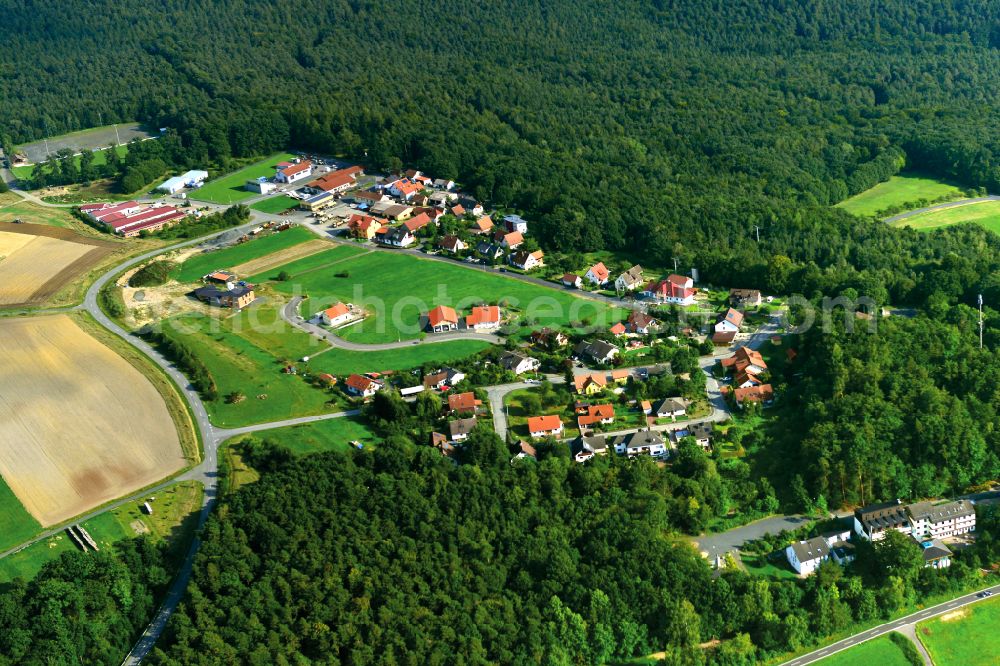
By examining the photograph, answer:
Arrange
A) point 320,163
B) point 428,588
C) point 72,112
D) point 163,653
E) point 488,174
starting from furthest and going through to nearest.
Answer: point 72,112
point 320,163
point 488,174
point 428,588
point 163,653

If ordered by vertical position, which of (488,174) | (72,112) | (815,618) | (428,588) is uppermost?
(72,112)

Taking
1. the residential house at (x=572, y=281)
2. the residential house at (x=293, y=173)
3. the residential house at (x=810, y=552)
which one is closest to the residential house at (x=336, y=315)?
the residential house at (x=572, y=281)

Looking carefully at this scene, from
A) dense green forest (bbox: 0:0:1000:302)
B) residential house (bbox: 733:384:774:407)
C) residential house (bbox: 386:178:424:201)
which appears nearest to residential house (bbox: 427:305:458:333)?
dense green forest (bbox: 0:0:1000:302)

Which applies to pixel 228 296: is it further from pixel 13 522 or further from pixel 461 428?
pixel 13 522

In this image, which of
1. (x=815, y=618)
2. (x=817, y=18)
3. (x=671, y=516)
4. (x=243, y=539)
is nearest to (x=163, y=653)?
(x=243, y=539)

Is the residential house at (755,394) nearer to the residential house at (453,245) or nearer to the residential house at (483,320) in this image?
the residential house at (483,320)

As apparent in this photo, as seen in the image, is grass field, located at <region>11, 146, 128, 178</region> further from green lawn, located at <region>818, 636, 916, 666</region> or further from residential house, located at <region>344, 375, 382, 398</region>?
green lawn, located at <region>818, 636, 916, 666</region>

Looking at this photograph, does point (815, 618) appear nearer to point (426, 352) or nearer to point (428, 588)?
point (428, 588)
